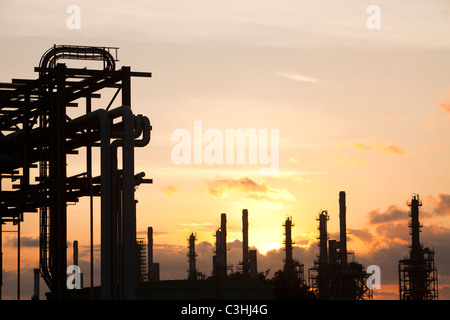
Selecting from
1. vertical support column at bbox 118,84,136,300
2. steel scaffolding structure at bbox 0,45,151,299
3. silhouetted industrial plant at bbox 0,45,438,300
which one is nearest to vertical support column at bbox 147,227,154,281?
silhouetted industrial plant at bbox 0,45,438,300

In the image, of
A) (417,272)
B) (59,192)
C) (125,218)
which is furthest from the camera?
(417,272)

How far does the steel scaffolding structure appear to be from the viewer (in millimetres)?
30906

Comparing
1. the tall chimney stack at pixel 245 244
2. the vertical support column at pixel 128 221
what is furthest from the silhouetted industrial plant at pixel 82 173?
the tall chimney stack at pixel 245 244

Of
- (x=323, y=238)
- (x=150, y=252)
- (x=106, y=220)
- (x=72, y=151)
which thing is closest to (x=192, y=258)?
(x=150, y=252)

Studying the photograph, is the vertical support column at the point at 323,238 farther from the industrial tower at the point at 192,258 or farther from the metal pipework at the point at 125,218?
the metal pipework at the point at 125,218

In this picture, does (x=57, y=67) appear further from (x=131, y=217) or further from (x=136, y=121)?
(x=131, y=217)

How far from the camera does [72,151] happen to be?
4269cm

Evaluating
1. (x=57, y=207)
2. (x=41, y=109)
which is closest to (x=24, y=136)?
(x=41, y=109)

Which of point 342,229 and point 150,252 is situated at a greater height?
point 342,229

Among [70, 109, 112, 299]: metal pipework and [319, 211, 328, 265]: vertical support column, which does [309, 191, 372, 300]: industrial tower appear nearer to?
[319, 211, 328, 265]: vertical support column

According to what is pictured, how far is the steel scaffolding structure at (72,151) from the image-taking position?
30.9m

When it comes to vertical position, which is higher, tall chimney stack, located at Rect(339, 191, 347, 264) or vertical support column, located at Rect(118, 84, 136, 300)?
tall chimney stack, located at Rect(339, 191, 347, 264)

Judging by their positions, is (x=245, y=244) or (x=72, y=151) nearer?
(x=72, y=151)

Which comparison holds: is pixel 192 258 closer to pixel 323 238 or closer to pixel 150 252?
pixel 150 252
